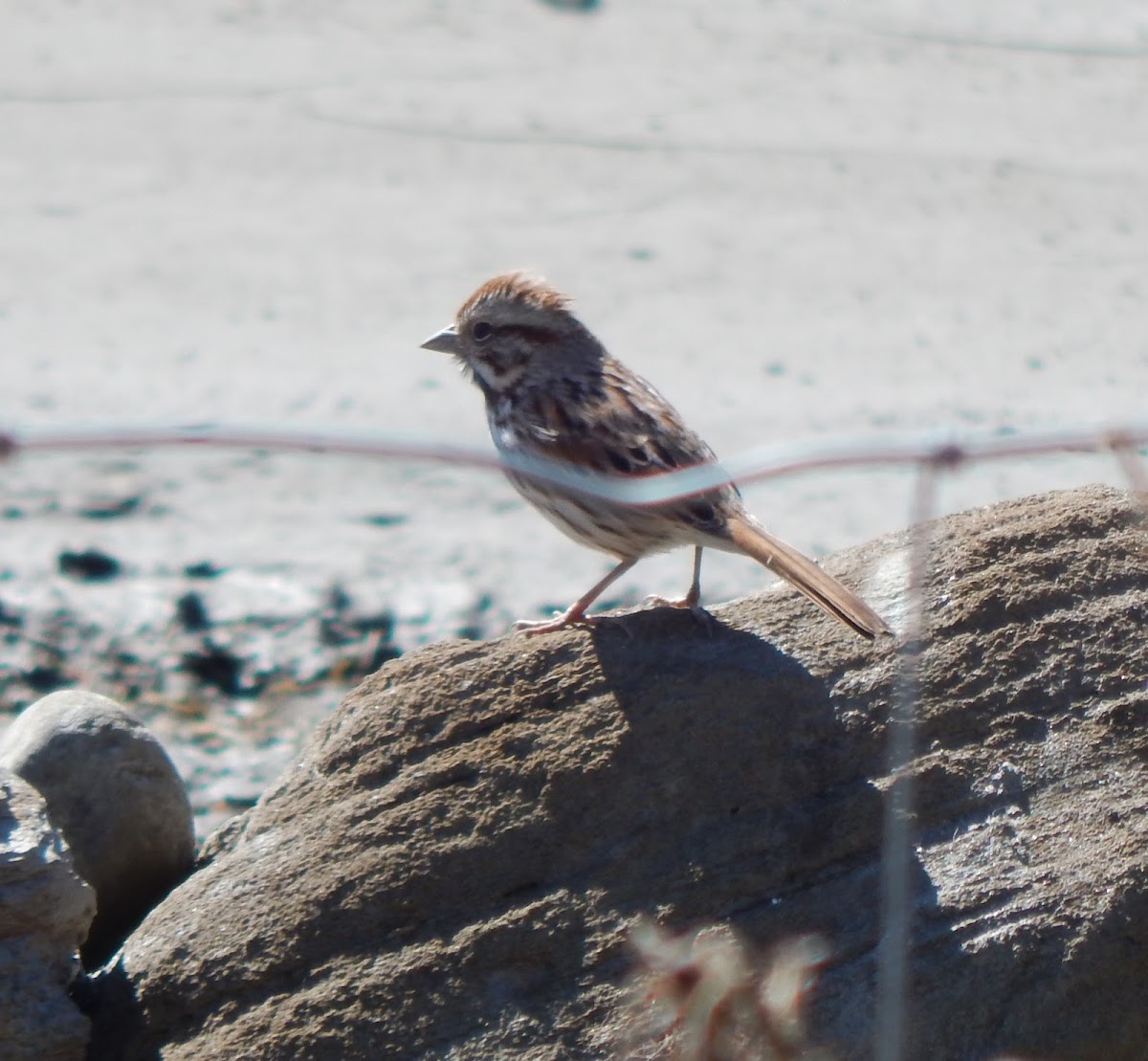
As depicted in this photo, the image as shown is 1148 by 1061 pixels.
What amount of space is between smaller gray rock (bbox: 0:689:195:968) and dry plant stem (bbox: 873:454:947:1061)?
5.77 feet

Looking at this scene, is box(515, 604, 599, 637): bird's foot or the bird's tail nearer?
the bird's tail

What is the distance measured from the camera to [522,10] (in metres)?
13.9

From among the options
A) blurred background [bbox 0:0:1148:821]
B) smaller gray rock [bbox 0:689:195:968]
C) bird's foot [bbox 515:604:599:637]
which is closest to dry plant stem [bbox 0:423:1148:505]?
bird's foot [bbox 515:604:599:637]

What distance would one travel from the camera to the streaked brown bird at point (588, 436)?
4.39 m

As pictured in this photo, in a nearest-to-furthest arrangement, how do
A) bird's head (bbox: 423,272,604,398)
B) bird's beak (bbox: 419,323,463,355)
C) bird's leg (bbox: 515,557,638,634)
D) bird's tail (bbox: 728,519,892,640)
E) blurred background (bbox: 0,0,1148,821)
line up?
1. bird's tail (bbox: 728,519,892,640)
2. bird's leg (bbox: 515,557,638,634)
3. bird's head (bbox: 423,272,604,398)
4. bird's beak (bbox: 419,323,463,355)
5. blurred background (bbox: 0,0,1148,821)

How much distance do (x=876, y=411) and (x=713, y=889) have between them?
5577 millimetres

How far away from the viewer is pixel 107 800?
4355 mm

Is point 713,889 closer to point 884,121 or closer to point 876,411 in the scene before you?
point 876,411

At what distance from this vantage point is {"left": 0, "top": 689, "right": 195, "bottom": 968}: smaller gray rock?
4.32 metres

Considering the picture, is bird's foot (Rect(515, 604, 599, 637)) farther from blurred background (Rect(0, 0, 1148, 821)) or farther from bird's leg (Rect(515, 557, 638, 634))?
blurred background (Rect(0, 0, 1148, 821))

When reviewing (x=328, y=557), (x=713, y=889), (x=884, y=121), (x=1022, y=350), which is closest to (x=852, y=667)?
(x=713, y=889)

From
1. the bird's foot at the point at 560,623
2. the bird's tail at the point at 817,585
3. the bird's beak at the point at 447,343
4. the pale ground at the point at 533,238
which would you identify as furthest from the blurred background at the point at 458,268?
the bird's tail at the point at 817,585

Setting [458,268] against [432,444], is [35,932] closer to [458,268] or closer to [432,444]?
[432,444]

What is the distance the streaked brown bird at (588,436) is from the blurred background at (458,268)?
1968 millimetres
